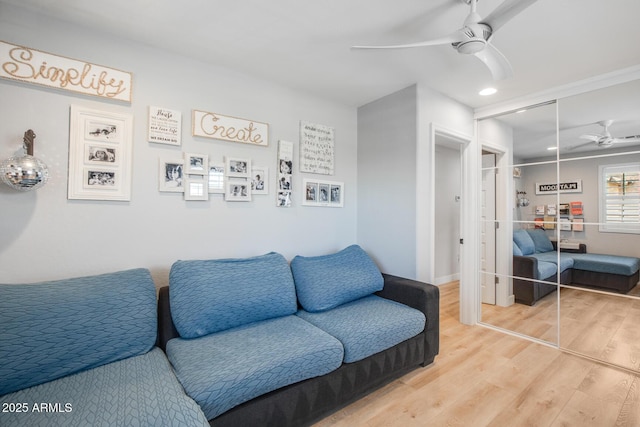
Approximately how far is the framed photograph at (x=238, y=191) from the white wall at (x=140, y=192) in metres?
0.06

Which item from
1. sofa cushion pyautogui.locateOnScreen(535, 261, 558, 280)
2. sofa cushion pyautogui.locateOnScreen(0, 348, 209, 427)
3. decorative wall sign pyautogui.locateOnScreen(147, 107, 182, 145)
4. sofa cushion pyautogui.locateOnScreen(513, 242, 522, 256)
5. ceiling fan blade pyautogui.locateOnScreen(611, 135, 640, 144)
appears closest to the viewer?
sofa cushion pyautogui.locateOnScreen(0, 348, 209, 427)

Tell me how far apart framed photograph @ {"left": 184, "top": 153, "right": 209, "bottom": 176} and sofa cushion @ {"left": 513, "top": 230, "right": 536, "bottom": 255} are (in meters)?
3.18

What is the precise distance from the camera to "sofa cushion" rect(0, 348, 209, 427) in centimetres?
102

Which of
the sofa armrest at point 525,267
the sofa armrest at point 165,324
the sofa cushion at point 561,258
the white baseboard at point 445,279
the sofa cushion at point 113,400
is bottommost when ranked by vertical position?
the white baseboard at point 445,279

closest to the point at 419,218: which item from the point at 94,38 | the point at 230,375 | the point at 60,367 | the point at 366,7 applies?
the point at 366,7

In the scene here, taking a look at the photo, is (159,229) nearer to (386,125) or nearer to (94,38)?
(94,38)

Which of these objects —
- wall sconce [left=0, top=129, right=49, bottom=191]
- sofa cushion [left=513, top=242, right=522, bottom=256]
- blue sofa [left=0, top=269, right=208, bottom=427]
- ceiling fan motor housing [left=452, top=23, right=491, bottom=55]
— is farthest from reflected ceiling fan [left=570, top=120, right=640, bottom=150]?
wall sconce [left=0, top=129, right=49, bottom=191]

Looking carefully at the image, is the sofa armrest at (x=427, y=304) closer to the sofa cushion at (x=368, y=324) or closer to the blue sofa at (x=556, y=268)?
the sofa cushion at (x=368, y=324)

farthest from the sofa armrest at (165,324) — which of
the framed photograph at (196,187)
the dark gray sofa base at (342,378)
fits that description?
the framed photograph at (196,187)

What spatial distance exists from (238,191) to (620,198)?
320 cm

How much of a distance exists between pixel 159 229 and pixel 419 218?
2.24 m

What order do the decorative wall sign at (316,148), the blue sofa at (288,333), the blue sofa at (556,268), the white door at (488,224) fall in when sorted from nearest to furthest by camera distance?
1. the blue sofa at (288,333)
2. the blue sofa at (556,268)
3. the decorative wall sign at (316,148)
4. the white door at (488,224)

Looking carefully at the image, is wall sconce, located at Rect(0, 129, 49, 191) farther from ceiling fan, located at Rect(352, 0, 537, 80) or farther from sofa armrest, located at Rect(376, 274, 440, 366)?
sofa armrest, located at Rect(376, 274, 440, 366)

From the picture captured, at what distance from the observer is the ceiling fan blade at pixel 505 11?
1.21 m
